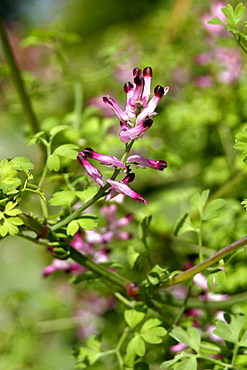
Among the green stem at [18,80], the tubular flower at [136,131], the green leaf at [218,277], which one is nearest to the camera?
the tubular flower at [136,131]

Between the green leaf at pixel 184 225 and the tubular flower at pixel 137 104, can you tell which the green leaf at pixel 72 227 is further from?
the green leaf at pixel 184 225

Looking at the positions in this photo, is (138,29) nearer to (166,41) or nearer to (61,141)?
(166,41)

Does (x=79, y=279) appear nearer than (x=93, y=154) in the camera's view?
No

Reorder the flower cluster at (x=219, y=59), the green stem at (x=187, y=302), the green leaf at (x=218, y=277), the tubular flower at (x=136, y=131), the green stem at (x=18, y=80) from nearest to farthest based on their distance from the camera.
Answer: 1. the tubular flower at (x=136, y=131)
2. the green leaf at (x=218, y=277)
3. the green stem at (x=187, y=302)
4. the green stem at (x=18, y=80)
5. the flower cluster at (x=219, y=59)

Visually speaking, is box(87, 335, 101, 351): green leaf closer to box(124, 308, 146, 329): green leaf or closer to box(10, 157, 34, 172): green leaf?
box(124, 308, 146, 329): green leaf

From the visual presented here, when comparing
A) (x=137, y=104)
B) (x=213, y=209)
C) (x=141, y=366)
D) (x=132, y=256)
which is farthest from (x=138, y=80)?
(x=141, y=366)

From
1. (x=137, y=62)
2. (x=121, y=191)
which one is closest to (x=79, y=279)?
(x=121, y=191)

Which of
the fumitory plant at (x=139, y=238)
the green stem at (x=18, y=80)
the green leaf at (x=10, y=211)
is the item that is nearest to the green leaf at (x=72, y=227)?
the fumitory plant at (x=139, y=238)

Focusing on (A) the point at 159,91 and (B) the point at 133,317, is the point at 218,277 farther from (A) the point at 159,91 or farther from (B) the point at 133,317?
(A) the point at 159,91
